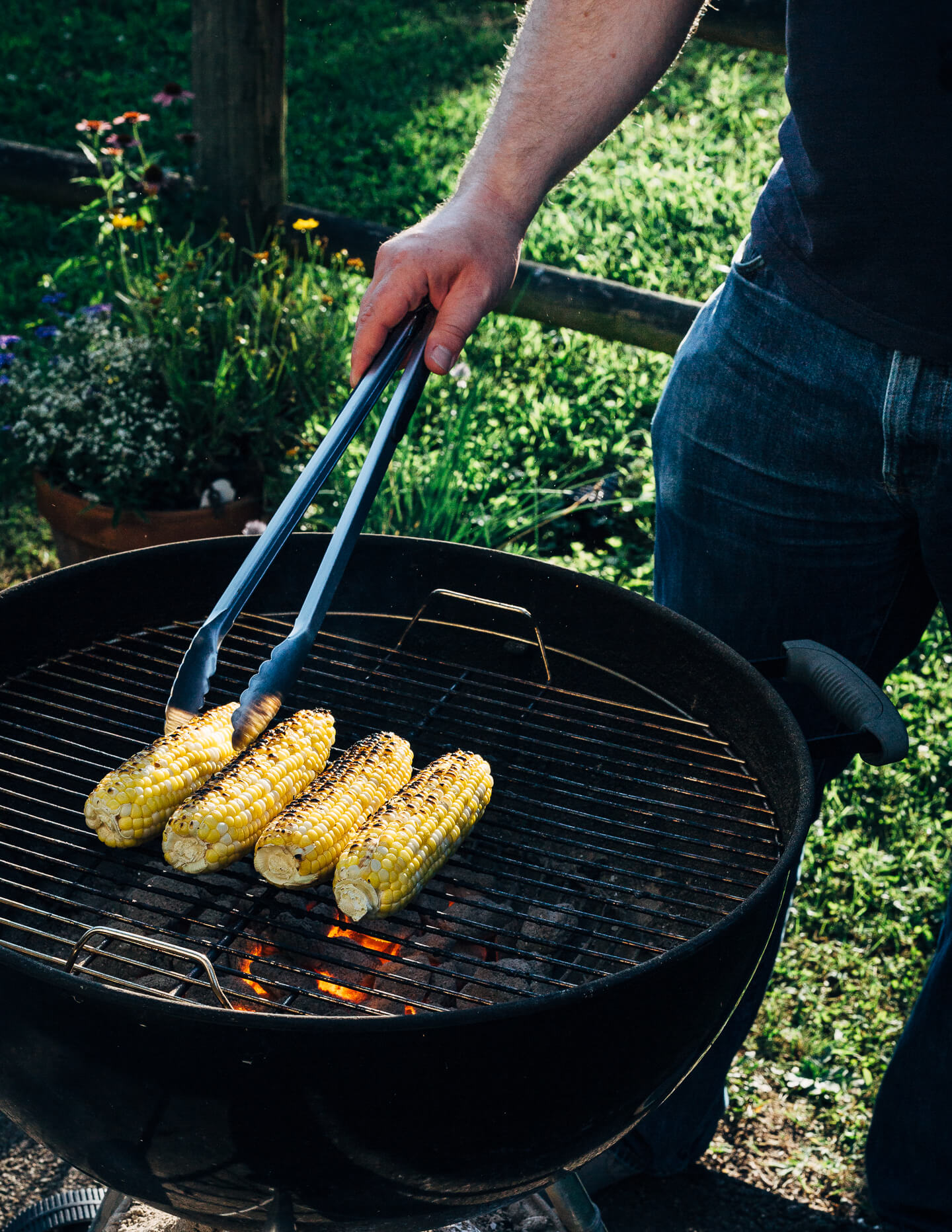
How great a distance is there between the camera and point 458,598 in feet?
6.63

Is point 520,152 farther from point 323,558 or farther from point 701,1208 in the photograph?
point 701,1208

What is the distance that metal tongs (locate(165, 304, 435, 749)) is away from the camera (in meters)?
1.39

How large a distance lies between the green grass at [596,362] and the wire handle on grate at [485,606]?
1.18 metres

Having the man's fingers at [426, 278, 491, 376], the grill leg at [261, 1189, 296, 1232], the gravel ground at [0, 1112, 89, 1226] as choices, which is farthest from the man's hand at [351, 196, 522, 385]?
the gravel ground at [0, 1112, 89, 1226]

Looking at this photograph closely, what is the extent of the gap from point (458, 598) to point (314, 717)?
39cm

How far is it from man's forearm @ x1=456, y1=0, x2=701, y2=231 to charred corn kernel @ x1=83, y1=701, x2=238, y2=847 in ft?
3.11

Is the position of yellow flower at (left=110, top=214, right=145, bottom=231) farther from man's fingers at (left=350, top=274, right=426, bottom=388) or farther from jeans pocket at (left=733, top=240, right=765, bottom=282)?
jeans pocket at (left=733, top=240, right=765, bottom=282)

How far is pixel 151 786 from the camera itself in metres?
1.52

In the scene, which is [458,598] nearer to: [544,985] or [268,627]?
[268,627]

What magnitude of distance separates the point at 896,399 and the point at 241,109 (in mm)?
2836

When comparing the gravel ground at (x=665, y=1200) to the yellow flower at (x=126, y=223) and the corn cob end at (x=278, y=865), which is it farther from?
the yellow flower at (x=126, y=223)

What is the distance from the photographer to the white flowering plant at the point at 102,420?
341cm

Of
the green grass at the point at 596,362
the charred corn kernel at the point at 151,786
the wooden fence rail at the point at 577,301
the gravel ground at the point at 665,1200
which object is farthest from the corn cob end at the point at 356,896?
the wooden fence rail at the point at 577,301

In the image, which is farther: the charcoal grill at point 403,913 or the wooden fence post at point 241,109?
the wooden fence post at point 241,109
